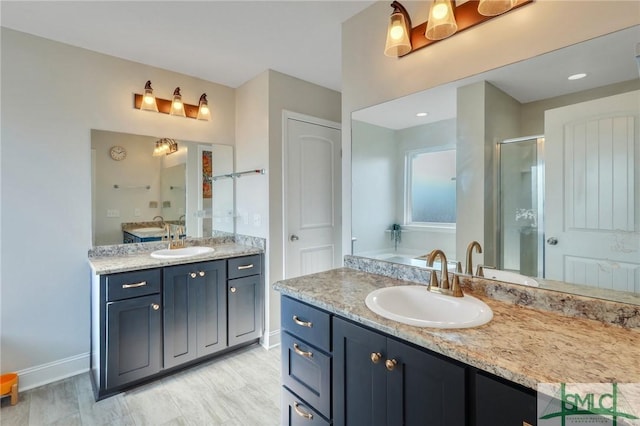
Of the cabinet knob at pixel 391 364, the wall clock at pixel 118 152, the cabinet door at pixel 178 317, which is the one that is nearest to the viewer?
the cabinet knob at pixel 391 364

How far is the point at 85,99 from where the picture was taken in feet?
7.77

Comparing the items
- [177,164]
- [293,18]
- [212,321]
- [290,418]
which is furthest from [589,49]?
[177,164]

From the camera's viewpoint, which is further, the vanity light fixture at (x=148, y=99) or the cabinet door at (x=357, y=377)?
the vanity light fixture at (x=148, y=99)

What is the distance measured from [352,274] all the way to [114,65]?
8.42ft

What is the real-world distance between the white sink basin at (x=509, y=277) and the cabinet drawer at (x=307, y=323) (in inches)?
30.5

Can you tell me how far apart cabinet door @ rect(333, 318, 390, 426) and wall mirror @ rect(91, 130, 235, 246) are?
2.19 m

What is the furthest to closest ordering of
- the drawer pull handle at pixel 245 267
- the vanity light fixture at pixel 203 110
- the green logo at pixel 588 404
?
the vanity light fixture at pixel 203 110, the drawer pull handle at pixel 245 267, the green logo at pixel 588 404

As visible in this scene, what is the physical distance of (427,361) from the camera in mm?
975

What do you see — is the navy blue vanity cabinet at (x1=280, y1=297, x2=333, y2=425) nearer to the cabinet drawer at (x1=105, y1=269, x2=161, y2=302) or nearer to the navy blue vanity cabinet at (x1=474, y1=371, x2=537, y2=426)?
the navy blue vanity cabinet at (x1=474, y1=371, x2=537, y2=426)

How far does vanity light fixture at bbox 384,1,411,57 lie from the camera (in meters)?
1.53

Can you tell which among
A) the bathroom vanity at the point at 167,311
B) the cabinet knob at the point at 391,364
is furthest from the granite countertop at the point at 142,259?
the cabinet knob at the point at 391,364

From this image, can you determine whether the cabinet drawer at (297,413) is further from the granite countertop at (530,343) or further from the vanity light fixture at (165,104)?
the vanity light fixture at (165,104)

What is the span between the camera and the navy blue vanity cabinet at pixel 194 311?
7.37 feet

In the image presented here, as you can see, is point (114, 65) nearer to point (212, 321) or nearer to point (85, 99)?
point (85, 99)
